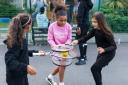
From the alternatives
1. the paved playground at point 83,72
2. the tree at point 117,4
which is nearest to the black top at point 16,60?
the paved playground at point 83,72

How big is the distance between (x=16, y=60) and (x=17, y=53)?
0.28 feet

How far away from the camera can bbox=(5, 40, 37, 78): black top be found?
4.50m

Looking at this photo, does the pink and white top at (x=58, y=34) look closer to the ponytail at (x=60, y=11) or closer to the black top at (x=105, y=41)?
the ponytail at (x=60, y=11)

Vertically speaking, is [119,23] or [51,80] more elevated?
[119,23]

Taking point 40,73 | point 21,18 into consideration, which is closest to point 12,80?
point 21,18

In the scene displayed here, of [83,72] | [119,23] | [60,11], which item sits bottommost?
[83,72]

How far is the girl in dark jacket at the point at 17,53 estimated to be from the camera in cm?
452

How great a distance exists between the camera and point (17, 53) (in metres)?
4.55

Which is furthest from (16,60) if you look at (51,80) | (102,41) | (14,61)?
(51,80)

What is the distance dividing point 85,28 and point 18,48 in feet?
12.7

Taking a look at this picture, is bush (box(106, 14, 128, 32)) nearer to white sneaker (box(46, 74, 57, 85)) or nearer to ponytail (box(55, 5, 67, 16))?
white sneaker (box(46, 74, 57, 85))

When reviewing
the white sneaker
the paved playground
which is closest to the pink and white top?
the white sneaker

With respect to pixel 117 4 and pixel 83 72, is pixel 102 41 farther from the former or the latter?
pixel 117 4

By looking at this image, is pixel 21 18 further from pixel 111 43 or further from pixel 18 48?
pixel 111 43
